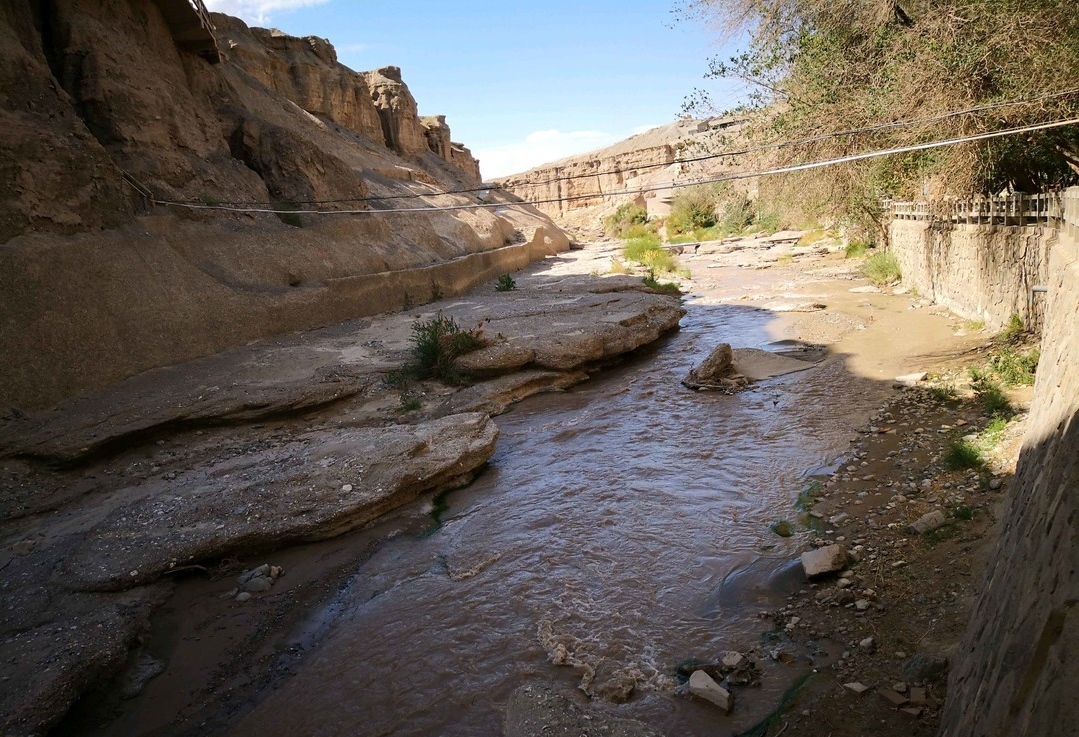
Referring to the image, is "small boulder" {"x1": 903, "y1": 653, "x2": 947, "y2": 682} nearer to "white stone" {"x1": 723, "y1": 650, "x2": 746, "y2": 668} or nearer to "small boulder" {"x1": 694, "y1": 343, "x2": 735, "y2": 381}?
"white stone" {"x1": 723, "y1": 650, "x2": 746, "y2": 668}

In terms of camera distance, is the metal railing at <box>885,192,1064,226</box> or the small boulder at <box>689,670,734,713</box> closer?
the small boulder at <box>689,670,734,713</box>

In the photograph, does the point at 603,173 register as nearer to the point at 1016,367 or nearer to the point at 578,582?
the point at 1016,367

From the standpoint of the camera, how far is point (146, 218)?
31.6ft

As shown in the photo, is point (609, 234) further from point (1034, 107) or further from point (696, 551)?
point (696, 551)

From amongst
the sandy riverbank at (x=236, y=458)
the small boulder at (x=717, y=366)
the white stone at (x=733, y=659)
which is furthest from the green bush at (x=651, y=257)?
the white stone at (x=733, y=659)

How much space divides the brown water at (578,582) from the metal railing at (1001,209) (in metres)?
3.03

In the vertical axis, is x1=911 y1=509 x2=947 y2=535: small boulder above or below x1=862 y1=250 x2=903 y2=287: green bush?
below

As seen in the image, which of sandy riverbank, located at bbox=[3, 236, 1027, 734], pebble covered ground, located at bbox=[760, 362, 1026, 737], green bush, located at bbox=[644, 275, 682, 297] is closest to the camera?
pebble covered ground, located at bbox=[760, 362, 1026, 737]

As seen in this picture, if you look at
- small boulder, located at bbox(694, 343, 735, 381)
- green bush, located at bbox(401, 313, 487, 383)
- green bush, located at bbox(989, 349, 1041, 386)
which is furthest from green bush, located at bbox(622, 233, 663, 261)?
green bush, located at bbox(989, 349, 1041, 386)

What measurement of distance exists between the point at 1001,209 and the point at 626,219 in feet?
114

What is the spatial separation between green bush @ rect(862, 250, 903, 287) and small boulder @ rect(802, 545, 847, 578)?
12529 millimetres

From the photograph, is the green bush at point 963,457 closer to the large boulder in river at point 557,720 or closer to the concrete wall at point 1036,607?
the concrete wall at point 1036,607

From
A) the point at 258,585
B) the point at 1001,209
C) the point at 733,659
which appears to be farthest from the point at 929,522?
the point at 1001,209

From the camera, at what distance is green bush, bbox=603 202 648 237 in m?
41.5
